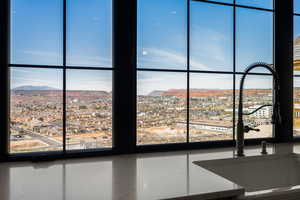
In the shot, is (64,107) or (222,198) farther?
(64,107)

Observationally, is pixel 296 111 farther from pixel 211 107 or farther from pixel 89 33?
pixel 89 33

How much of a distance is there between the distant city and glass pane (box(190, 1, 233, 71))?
208 millimetres

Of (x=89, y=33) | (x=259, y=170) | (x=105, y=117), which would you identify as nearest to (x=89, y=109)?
(x=105, y=117)

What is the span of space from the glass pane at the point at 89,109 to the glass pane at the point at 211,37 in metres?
0.66

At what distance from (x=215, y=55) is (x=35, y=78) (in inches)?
48.8

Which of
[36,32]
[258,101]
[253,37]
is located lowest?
[258,101]

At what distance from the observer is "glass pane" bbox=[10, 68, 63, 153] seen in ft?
4.20

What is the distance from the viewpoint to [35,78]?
1.30m

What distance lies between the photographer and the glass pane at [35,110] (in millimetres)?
1279

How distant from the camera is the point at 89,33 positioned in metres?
1.39

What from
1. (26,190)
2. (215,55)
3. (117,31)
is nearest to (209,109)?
(215,55)

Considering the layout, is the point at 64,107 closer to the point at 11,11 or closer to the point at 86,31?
the point at 86,31

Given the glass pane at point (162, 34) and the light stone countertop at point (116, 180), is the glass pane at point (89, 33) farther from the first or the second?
the light stone countertop at point (116, 180)

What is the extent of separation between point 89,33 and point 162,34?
492mm
